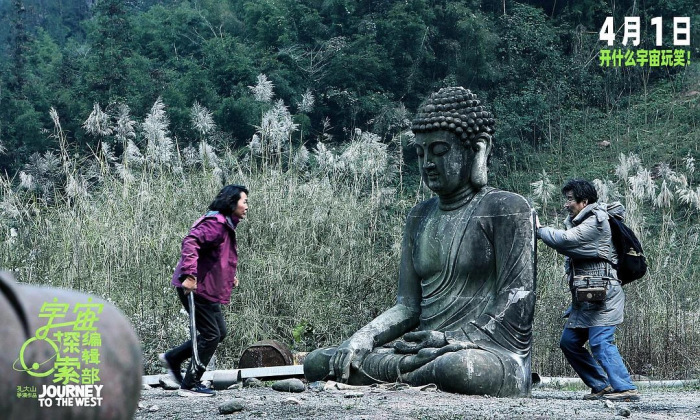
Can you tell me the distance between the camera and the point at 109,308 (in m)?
2.05

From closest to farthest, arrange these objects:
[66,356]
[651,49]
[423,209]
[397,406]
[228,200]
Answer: [66,356]
[397,406]
[228,200]
[423,209]
[651,49]

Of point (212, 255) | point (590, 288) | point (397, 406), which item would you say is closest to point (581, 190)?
point (590, 288)

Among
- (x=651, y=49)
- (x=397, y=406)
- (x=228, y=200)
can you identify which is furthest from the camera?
(x=651, y=49)

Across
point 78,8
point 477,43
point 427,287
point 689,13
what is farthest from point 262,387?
point 78,8

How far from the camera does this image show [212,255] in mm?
6824

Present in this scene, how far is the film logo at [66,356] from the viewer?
1.96 metres

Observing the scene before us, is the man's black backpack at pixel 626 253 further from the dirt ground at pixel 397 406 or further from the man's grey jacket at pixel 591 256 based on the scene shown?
the dirt ground at pixel 397 406

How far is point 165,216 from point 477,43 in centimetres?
1212

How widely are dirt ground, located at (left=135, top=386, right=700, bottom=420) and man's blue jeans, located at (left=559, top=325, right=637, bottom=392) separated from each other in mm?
185

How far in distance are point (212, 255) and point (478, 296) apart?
5.24 feet

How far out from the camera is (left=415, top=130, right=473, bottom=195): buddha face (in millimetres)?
7000

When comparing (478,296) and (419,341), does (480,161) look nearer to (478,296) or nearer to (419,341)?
(478,296)

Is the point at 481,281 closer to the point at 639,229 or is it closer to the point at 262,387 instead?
the point at 262,387

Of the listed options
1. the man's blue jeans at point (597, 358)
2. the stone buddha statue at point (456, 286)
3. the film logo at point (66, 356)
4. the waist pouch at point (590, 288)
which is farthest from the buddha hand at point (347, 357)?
the film logo at point (66, 356)
